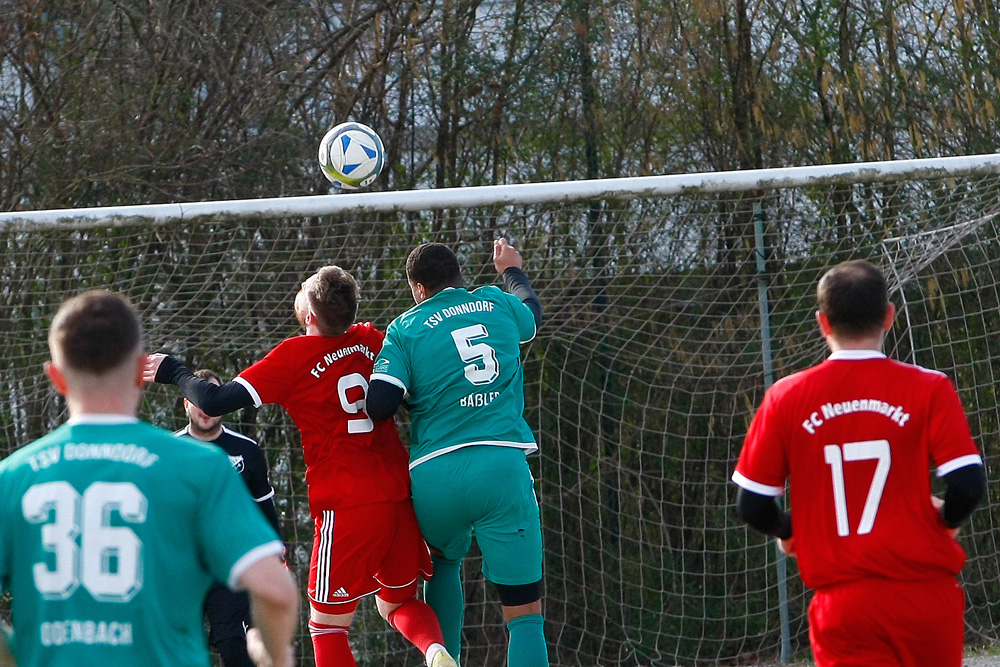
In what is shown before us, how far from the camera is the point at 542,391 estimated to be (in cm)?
787

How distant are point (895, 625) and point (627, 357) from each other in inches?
197

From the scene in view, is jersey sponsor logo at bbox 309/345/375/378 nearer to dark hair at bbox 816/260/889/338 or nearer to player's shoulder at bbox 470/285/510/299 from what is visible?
player's shoulder at bbox 470/285/510/299

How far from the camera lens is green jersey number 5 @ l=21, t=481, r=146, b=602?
6.77ft

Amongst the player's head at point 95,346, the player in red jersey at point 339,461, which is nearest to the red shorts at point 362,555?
the player in red jersey at point 339,461

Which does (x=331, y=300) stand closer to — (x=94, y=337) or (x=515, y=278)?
(x=515, y=278)

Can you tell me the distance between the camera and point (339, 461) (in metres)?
4.30

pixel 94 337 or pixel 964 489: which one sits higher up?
pixel 94 337

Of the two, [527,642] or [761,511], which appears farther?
[527,642]

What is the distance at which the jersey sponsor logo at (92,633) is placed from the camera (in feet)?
6.79

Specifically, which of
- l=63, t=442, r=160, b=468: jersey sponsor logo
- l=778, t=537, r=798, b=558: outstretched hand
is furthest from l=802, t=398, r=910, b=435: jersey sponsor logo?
l=63, t=442, r=160, b=468: jersey sponsor logo

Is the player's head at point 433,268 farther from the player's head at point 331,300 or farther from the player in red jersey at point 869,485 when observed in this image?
the player in red jersey at point 869,485

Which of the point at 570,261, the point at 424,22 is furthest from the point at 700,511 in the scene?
the point at 424,22

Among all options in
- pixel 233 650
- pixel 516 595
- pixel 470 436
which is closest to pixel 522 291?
pixel 470 436

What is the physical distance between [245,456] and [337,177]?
1.41 m
